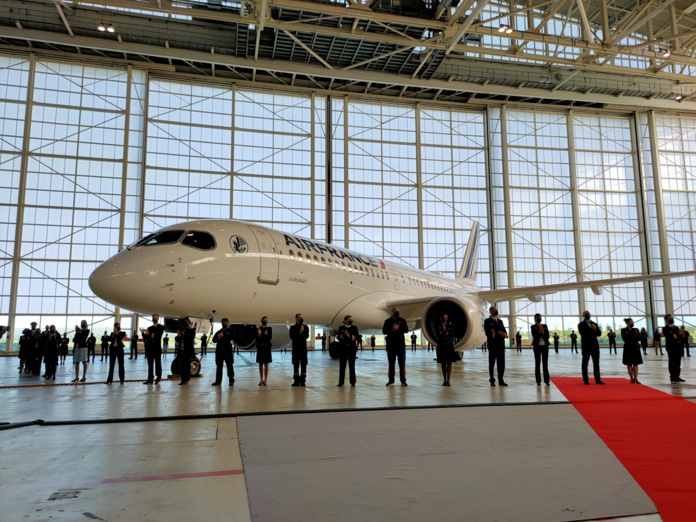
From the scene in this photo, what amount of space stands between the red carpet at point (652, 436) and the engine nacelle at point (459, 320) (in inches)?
127

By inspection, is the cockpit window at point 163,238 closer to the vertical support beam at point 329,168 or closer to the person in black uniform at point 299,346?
the person in black uniform at point 299,346

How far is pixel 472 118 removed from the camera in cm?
3091

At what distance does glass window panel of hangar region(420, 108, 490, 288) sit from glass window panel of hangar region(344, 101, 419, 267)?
0.86 m

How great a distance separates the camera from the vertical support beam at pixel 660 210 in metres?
30.3

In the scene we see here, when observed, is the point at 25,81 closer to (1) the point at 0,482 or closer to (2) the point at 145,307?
(2) the point at 145,307

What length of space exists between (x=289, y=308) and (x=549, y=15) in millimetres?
16352

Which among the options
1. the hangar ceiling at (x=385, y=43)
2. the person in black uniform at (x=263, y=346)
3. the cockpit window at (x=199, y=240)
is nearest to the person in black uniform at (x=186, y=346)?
the person in black uniform at (x=263, y=346)

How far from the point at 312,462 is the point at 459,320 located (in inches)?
334

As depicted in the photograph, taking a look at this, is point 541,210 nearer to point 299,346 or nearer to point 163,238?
point 299,346

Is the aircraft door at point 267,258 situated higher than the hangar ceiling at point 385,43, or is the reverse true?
the hangar ceiling at point 385,43

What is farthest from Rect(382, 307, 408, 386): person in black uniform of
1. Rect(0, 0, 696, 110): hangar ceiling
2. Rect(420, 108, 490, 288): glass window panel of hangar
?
Rect(420, 108, 490, 288): glass window panel of hangar

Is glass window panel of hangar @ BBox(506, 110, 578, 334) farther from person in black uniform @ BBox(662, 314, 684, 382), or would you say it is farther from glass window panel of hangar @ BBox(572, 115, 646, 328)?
person in black uniform @ BBox(662, 314, 684, 382)

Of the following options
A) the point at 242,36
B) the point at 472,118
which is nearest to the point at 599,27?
the point at 472,118

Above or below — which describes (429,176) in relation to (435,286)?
above
